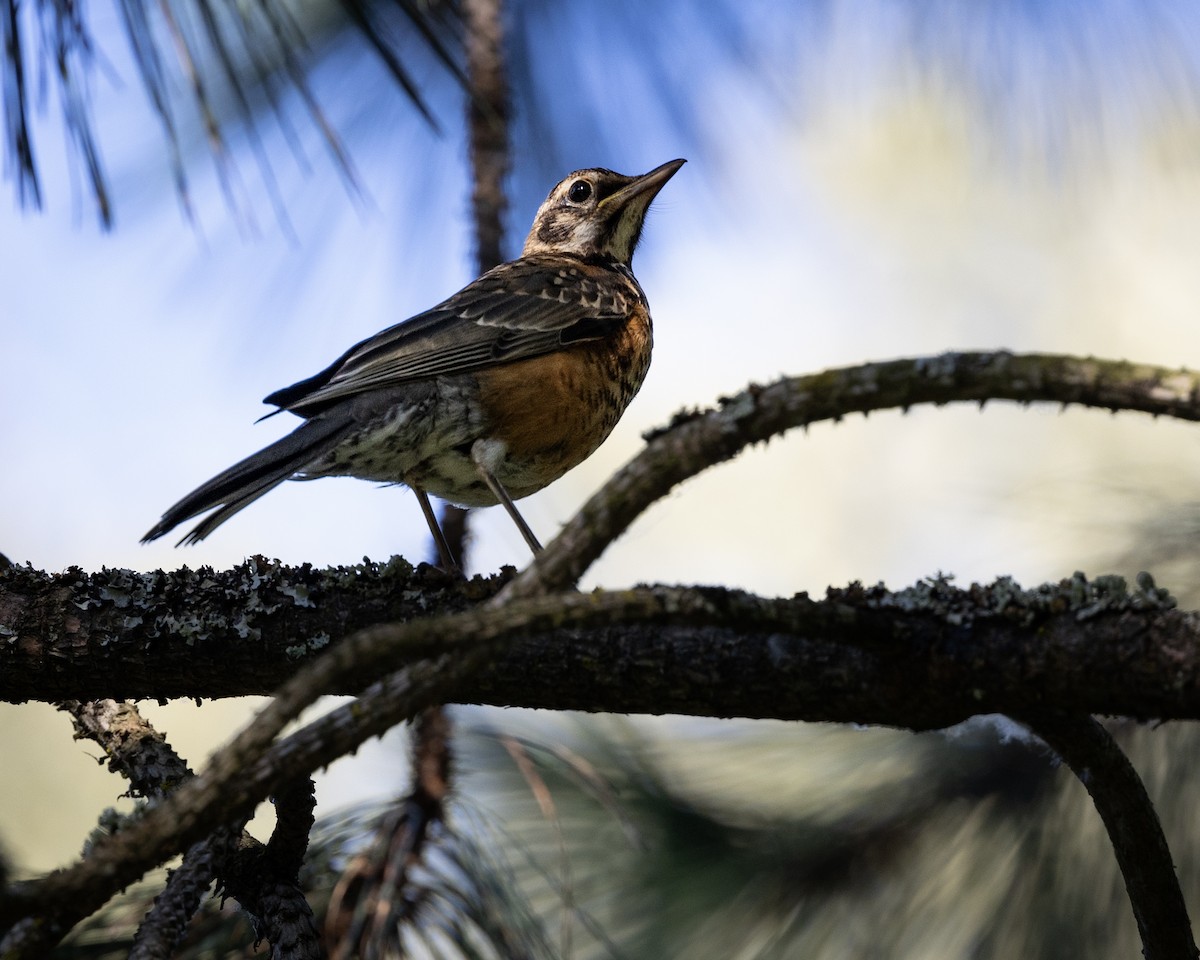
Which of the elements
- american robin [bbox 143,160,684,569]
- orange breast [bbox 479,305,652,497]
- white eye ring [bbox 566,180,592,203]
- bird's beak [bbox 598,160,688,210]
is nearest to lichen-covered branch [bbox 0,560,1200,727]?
american robin [bbox 143,160,684,569]

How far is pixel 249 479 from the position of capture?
3260 mm

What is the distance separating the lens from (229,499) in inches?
125

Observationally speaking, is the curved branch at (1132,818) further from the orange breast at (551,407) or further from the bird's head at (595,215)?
the bird's head at (595,215)

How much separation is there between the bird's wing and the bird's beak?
500 mm

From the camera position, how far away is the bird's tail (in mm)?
3045

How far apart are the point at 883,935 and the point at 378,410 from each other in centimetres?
202

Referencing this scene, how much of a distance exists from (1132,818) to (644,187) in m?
3.50

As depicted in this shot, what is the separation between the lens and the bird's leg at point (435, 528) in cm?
385

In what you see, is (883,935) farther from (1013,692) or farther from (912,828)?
(1013,692)

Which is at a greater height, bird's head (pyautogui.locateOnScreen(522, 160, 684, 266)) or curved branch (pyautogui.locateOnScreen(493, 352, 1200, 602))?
bird's head (pyautogui.locateOnScreen(522, 160, 684, 266))

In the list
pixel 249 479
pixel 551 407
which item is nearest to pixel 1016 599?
pixel 249 479

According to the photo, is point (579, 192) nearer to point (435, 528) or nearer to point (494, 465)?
point (494, 465)

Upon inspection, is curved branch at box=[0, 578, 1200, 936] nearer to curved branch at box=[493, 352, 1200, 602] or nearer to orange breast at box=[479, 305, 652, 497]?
curved branch at box=[493, 352, 1200, 602]

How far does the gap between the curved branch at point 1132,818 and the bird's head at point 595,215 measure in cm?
345
